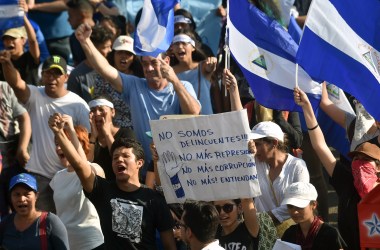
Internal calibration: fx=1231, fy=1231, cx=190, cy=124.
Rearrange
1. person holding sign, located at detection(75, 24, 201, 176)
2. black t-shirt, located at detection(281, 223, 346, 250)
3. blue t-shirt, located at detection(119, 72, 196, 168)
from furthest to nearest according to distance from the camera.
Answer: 1. blue t-shirt, located at detection(119, 72, 196, 168)
2. person holding sign, located at detection(75, 24, 201, 176)
3. black t-shirt, located at detection(281, 223, 346, 250)

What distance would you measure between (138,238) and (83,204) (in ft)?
2.51

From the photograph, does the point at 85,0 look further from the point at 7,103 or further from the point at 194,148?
the point at 194,148

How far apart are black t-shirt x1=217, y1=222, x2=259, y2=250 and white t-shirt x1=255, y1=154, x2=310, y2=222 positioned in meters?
0.73

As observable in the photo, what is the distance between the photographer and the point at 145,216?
10242 millimetres

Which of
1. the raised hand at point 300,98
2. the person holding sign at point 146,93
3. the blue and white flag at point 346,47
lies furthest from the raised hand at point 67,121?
the blue and white flag at point 346,47

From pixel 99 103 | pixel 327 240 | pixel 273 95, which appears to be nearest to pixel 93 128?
pixel 99 103

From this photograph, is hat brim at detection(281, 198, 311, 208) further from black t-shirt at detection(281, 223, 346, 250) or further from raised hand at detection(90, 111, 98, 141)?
raised hand at detection(90, 111, 98, 141)

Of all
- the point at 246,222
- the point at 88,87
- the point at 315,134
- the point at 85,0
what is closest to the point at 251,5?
the point at 315,134

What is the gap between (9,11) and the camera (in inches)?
538

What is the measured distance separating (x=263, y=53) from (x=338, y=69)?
114 cm

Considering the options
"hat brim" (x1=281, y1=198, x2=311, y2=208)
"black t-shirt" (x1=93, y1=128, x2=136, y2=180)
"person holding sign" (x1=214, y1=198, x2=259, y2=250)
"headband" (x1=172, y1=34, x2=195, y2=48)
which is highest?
"headband" (x1=172, y1=34, x2=195, y2=48)

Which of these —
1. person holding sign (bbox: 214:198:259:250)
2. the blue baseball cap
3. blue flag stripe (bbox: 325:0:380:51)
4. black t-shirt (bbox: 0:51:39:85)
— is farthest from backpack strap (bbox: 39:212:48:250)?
black t-shirt (bbox: 0:51:39:85)

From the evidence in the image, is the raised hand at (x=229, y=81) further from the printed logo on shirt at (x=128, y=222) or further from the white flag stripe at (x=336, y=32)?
the printed logo on shirt at (x=128, y=222)

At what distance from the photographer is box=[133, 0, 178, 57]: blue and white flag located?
11.1 m
